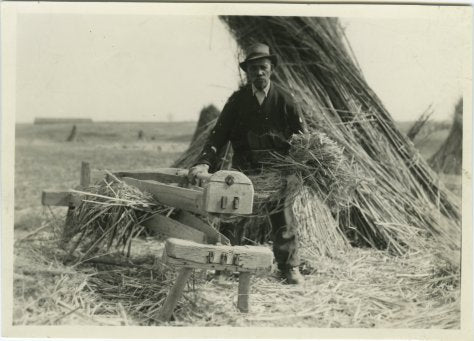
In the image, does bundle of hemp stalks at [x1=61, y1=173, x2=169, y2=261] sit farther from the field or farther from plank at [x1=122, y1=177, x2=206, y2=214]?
the field

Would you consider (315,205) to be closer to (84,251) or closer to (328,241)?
(328,241)

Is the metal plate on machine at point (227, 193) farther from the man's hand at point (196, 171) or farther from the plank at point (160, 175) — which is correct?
the plank at point (160, 175)

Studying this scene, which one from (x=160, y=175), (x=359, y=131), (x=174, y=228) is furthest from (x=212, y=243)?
(x=359, y=131)

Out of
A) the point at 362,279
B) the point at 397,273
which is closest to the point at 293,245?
the point at 362,279

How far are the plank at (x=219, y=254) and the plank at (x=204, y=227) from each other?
0.16 metres

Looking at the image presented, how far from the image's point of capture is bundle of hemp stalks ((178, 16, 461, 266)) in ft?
15.2

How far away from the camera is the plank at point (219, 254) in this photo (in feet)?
10.1

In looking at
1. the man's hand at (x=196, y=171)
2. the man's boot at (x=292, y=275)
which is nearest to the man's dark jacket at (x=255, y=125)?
the man's hand at (x=196, y=171)

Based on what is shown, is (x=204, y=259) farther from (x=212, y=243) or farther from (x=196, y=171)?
(x=196, y=171)

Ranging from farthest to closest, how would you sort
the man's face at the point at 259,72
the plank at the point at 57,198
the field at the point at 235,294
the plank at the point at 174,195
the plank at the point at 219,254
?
1. the plank at the point at 57,198
2. the man's face at the point at 259,72
3. the field at the point at 235,294
4. the plank at the point at 174,195
5. the plank at the point at 219,254

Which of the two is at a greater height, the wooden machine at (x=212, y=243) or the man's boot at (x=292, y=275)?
the wooden machine at (x=212, y=243)

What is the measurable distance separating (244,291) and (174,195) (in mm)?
708

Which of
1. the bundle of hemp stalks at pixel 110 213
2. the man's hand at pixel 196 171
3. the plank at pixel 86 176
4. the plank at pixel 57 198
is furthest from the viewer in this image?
the plank at pixel 86 176

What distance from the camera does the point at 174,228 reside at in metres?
3.51
